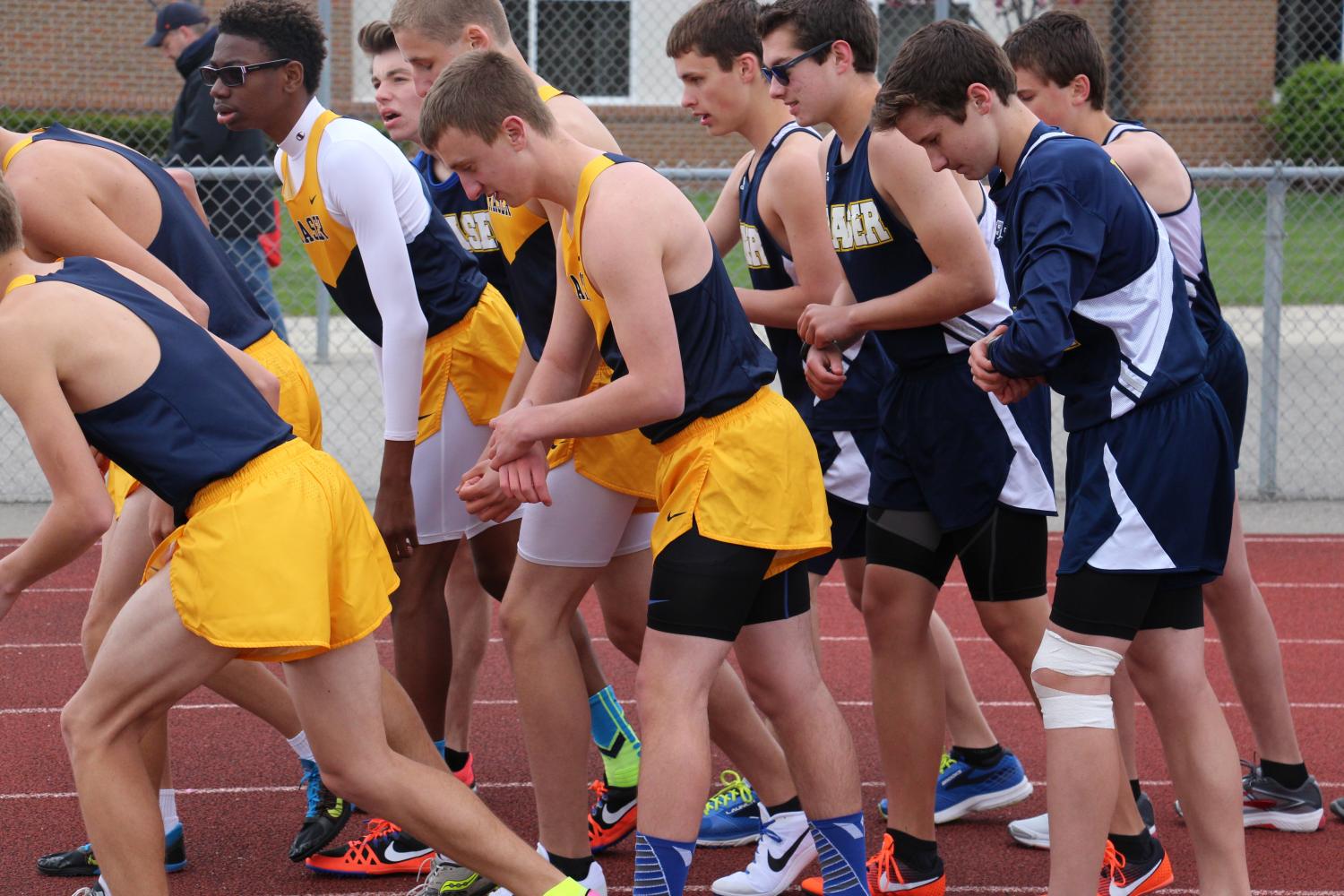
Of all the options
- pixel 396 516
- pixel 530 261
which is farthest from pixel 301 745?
pixel 530 261

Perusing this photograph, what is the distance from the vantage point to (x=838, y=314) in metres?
3.60

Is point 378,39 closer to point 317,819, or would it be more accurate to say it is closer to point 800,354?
point 800,354

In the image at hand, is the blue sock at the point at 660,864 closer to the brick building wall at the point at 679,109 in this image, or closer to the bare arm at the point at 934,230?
the bare arm at the point at 934,230

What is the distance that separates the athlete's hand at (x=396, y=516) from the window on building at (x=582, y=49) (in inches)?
545

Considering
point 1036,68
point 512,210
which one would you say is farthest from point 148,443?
point 1036,68

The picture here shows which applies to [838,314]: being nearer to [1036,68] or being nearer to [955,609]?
[1036,68]

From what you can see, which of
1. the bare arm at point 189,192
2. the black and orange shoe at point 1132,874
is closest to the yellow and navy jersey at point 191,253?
the bare arm at point 189,192

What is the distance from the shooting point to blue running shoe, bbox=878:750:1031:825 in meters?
4.14

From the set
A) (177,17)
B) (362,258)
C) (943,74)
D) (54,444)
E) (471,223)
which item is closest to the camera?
(54,444)

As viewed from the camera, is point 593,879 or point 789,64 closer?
point 593,879

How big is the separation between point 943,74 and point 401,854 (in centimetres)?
230

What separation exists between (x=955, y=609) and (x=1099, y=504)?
11.2ft

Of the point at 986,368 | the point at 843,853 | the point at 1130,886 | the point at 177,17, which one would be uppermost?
the point at 986,368

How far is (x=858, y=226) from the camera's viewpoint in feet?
11.8
